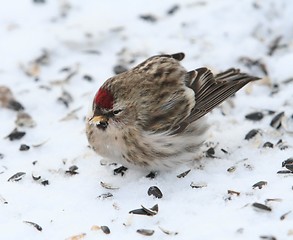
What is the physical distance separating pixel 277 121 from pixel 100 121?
130 centimetres

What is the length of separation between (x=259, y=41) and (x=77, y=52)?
1.44m

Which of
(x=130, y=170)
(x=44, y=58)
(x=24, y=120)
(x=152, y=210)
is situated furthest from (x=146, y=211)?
(x=44, y=58)

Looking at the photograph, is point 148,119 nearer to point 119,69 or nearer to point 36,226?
point 36,226

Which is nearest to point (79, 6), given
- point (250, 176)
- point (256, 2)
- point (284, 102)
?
point (256, 2)

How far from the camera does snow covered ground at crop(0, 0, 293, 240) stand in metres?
3.93

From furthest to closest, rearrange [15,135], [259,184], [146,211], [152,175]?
[15,135], [152,175], [259,184], [146,211]

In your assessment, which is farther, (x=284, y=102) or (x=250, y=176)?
(x=284, y=102)

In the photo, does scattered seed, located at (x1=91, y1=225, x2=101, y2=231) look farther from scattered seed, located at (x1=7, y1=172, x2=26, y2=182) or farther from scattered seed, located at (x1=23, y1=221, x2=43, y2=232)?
A: scattered seed, located at (x1=7, y1=172, x2=26, y2=182)

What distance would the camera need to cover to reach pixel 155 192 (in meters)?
4.22

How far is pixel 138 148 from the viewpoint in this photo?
4273 millimetres

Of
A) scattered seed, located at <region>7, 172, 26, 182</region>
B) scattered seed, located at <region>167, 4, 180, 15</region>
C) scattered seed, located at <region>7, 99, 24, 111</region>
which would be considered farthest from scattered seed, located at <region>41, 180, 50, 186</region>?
scattered seed, located at <region>167, 4, 180, 15</region>

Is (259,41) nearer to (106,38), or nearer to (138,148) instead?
(106,38)

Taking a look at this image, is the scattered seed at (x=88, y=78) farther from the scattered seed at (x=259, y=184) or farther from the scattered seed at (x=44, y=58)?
the scattered seed at (x=259, y=184)

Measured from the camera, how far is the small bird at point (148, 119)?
168 inches
